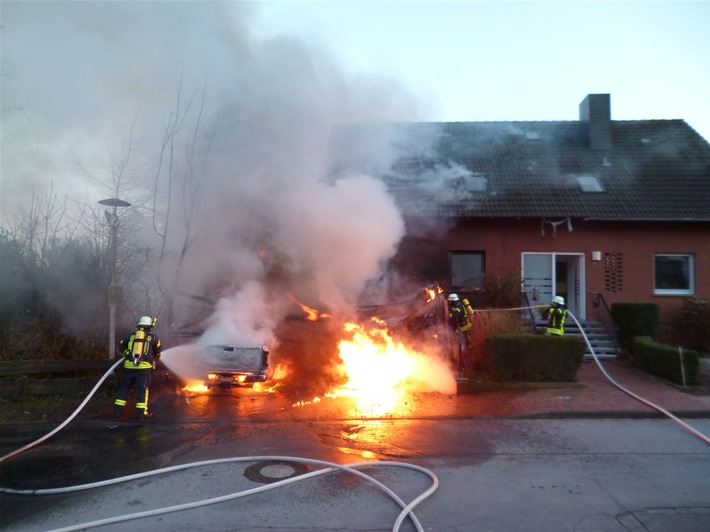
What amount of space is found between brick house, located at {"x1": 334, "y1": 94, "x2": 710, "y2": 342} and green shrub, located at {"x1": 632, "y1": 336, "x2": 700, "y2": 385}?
284cm

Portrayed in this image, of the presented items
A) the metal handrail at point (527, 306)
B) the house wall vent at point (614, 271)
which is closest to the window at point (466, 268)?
the metal handrail at point (527, 306)

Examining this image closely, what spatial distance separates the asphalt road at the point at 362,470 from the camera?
151 inches

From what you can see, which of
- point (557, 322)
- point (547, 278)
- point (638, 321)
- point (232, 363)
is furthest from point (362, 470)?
point (547, 278)

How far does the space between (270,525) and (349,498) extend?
2.43 ft

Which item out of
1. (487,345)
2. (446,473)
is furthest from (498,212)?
(446,473)

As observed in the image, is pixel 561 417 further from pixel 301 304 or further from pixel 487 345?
pixel 301 304

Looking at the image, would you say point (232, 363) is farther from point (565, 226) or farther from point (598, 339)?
point (565, 226)

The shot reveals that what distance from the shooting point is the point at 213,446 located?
5.51 meters

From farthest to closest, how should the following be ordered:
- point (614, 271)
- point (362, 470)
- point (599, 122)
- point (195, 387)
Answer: point (599, 122) → point (614, 271) → point (195, 387) → point (362, 470)

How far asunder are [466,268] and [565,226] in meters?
2.64

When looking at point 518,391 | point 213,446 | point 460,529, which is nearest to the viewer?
point 460,529

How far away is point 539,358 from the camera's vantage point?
8.02 m

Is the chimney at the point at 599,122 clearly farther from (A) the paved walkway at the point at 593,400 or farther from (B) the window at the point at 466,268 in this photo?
(A) the paved walkway at the point at 593,400

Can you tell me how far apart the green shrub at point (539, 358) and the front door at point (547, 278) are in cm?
439
